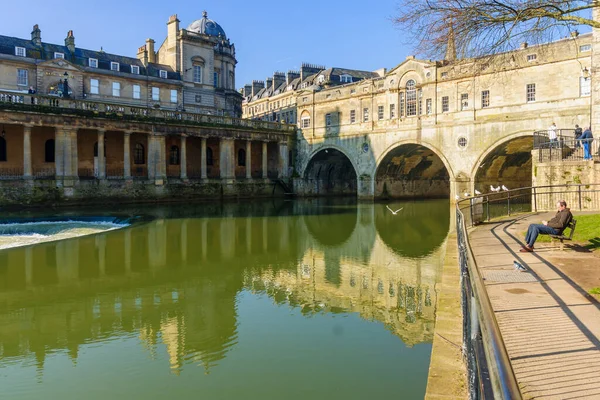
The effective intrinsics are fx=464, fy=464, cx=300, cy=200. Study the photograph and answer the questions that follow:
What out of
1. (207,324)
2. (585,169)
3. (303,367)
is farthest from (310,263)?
(585,169)

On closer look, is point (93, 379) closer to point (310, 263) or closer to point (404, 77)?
point (310, 263)

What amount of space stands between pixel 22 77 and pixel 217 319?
122 feet

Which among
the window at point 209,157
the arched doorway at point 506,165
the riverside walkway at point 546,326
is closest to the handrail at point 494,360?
the riverside walkway at point 546,326

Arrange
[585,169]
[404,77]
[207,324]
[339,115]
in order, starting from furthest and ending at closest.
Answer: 1. [339,115]
2. [404,77]
3. [585,169]
4. [207,324]

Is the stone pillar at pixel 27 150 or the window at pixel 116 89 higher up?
the window at pixel 116 89

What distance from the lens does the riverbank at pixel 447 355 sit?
4359 mm

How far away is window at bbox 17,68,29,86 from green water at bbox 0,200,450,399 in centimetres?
2690

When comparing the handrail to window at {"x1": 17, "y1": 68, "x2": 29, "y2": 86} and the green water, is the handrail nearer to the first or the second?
the green water

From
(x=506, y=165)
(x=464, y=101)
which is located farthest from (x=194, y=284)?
(x=506, y=165)

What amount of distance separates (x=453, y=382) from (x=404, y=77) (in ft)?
107

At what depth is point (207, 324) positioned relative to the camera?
25.5ft

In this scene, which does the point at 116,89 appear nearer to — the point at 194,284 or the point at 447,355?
the point at 194,284

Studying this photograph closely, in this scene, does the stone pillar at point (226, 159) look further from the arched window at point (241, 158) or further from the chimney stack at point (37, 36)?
the chimney stack at point (37, 36)

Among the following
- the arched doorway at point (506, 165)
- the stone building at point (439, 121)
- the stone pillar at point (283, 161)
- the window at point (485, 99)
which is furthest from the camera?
the stone pillar at point (283, 161)
